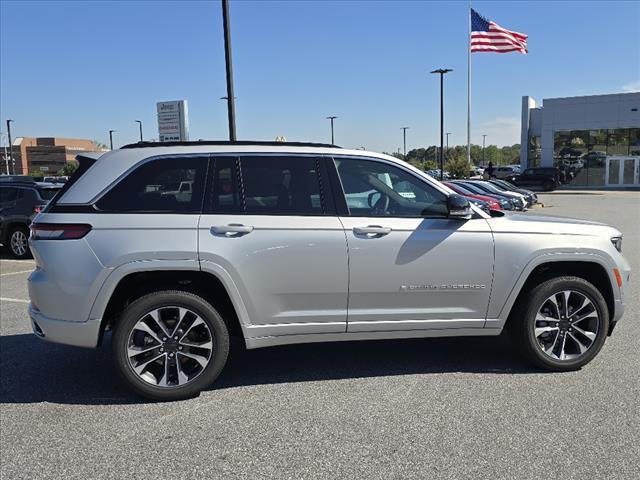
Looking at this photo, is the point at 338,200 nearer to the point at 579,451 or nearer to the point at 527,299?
the point at 527,299

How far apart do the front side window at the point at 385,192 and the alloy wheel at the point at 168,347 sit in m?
1.50

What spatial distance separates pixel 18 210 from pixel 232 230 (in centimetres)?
972

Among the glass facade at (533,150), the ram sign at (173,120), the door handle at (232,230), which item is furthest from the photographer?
the glass facade at (533,150)

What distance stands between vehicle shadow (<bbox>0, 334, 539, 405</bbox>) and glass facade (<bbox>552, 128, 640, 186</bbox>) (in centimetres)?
4067

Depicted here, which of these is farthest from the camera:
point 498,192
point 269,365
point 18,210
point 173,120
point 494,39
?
point 494,39

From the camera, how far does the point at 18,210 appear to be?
38.3ft

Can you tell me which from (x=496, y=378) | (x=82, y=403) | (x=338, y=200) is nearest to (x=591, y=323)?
(x=496, y=378)

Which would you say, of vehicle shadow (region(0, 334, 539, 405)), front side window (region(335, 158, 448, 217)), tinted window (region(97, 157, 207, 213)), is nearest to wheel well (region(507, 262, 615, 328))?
vehicle shadow (region(0, 334, 539, 405))

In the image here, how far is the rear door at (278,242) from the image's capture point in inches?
155

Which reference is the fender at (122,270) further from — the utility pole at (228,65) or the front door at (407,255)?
the utility pole at (228,65)

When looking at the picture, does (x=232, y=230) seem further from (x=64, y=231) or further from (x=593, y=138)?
(x=593, y=138)

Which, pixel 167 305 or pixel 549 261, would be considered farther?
pixel 549 261

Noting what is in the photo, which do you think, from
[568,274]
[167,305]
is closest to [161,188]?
[167,305]

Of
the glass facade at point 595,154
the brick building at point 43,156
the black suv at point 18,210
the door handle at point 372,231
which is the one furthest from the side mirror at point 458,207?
the brick building at point 43,156
